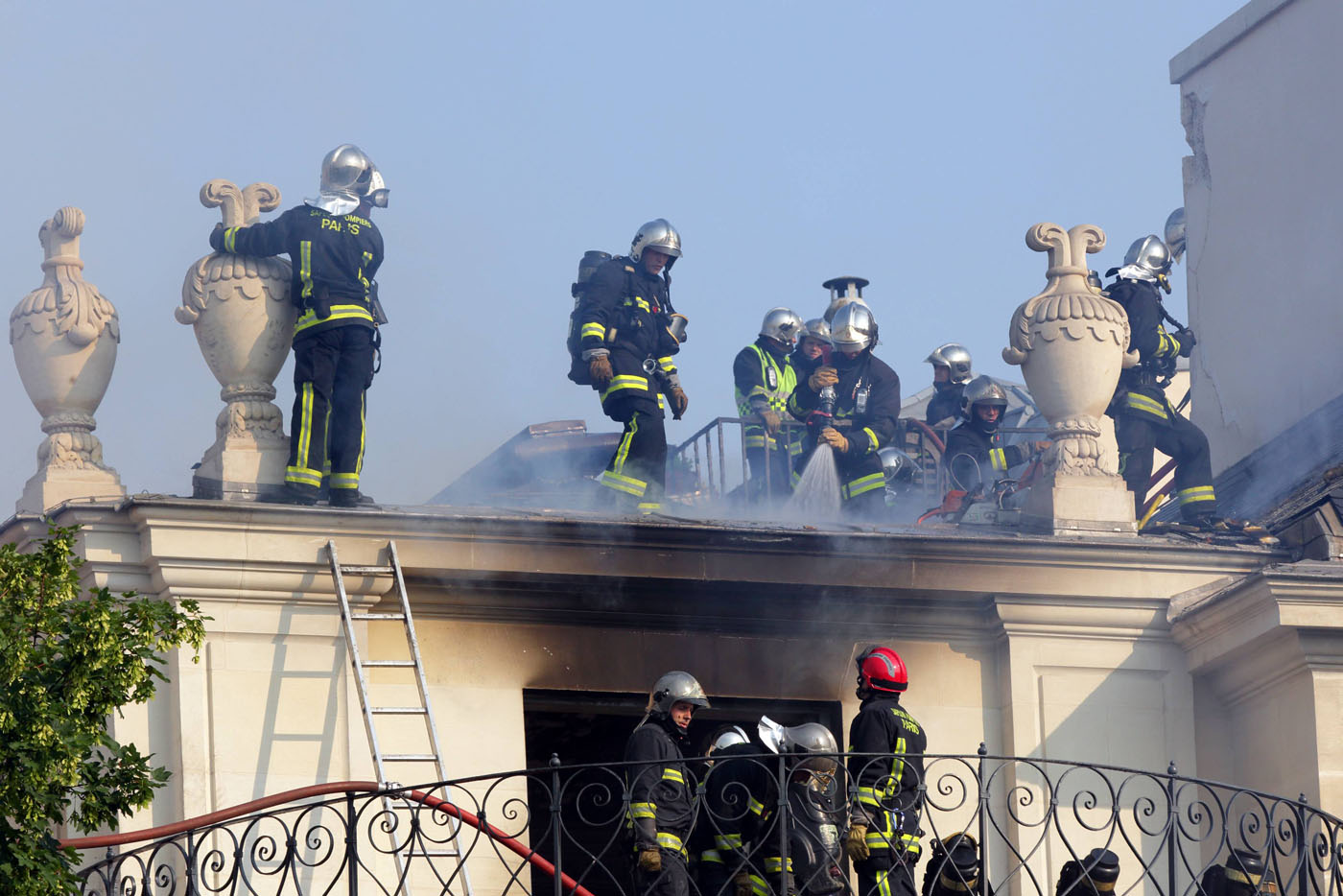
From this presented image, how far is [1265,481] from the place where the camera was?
20797mm

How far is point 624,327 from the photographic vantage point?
18.1 meters

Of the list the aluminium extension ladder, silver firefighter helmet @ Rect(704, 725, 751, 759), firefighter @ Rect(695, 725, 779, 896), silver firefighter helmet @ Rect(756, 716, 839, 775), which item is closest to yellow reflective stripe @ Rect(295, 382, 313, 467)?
the aluminium extension ladder

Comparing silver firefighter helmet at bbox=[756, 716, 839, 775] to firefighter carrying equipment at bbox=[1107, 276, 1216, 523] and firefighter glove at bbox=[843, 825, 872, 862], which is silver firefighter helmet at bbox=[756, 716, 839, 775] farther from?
firefighter carrying equipment at bbox=[1107, 276, 1216, 523]

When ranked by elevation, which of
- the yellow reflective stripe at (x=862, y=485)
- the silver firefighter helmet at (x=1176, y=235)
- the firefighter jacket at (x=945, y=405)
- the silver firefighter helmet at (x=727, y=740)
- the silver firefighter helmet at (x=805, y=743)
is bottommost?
the silver firefighter helmet at (x=805, y=743)

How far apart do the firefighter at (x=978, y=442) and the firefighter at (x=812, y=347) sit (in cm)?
144

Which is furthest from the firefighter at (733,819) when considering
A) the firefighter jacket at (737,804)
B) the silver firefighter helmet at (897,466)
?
the silver firefighter helmet at (897,466)

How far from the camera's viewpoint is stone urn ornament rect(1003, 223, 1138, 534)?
17.5 meters

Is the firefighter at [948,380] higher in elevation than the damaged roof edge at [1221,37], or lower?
lower

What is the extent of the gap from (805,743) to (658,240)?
5.32 meters

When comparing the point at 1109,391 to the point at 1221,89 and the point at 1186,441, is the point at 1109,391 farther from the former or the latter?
the point at 1221,89

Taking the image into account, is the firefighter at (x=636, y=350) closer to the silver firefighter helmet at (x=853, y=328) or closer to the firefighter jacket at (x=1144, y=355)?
the silver firefighter helmet at (x=853, y=328)

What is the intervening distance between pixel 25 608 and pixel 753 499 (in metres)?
8.85

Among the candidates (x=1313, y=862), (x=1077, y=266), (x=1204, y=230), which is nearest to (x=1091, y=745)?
(x=1313, y=862)

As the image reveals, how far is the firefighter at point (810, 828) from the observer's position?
1355 centimetres
